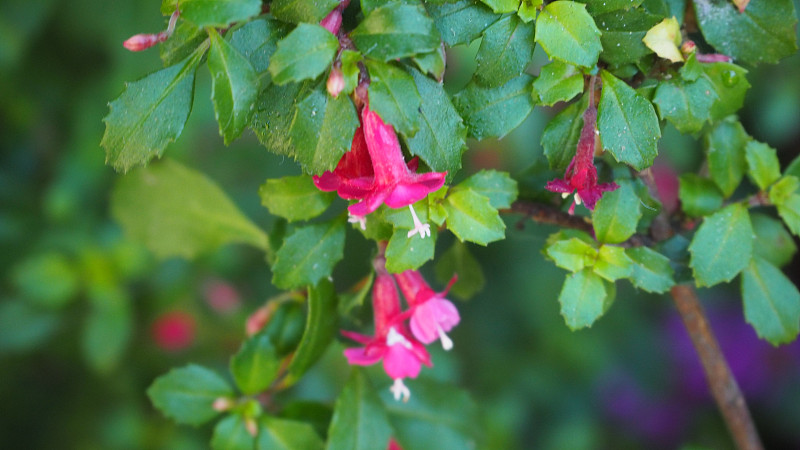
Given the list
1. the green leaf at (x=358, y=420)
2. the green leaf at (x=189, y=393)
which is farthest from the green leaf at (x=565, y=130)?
the green leaf at (x=189, y=393)

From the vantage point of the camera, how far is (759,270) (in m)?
0.64

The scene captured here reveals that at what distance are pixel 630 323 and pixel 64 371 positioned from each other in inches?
45.8

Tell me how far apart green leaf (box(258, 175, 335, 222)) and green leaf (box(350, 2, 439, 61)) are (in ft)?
0.61

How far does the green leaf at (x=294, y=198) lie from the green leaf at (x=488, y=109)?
6.0 inches

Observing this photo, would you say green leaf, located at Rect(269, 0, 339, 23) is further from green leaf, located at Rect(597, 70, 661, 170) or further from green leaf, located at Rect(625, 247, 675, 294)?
green leaf, located at Rect(625, 247, 675, 294)

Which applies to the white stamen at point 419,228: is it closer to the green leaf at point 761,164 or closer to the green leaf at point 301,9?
the green leaf at point 301,9

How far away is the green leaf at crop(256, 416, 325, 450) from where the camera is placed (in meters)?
0.75

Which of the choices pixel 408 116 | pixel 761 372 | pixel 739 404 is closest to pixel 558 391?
pixel 761 372

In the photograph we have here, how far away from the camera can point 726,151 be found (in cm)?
64

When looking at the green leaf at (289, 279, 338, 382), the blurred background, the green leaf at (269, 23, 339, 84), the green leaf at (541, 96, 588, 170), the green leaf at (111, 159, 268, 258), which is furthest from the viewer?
the blurred background

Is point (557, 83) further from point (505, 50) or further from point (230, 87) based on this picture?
point (230, 87)

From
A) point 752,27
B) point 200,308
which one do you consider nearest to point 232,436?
point 752,27

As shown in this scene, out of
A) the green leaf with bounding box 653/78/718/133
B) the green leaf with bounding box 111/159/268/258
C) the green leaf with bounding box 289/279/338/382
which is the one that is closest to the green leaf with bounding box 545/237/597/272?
the green leaf with bounding box 653/78/718/133

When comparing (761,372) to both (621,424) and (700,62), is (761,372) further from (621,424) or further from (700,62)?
(700,62)
